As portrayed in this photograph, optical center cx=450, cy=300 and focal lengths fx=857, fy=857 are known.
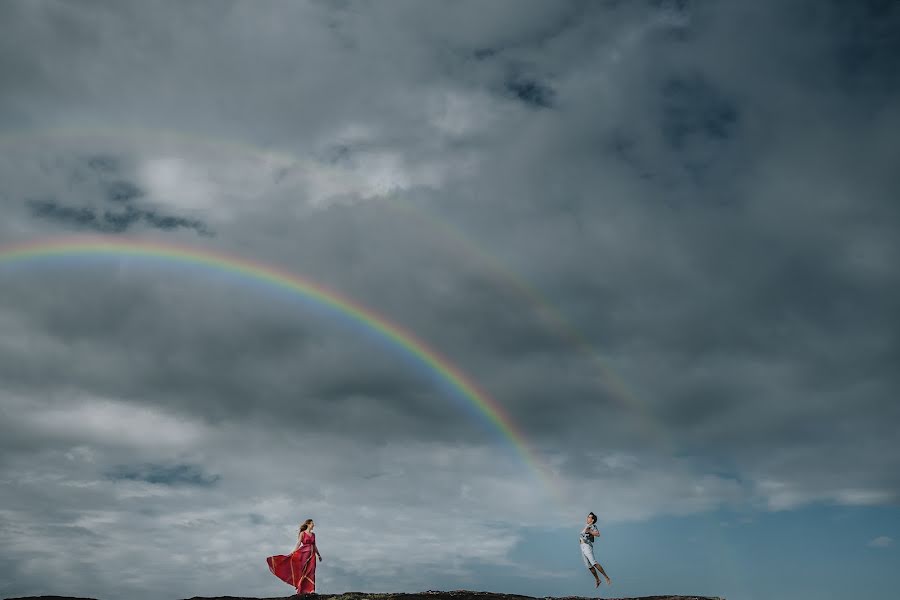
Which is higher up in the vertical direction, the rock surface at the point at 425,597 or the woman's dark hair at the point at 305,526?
the woman's dark hair at the point at 305,526

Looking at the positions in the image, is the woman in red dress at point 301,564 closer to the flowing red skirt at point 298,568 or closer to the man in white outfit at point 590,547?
the flowing red skirt at point 298,568

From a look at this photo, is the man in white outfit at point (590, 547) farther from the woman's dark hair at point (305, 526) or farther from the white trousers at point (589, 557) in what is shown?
the woman's dark hair at point (305, 526)

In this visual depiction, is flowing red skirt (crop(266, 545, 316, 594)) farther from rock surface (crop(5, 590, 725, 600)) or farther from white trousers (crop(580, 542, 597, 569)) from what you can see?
white trousers (crop(580, 542, 597, 569))

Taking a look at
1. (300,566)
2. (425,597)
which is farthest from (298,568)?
(425,597)

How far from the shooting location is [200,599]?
48469 mm

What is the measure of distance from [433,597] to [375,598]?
3248mm

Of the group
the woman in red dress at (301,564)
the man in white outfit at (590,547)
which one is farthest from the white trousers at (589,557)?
the woman in red dress at (301,564)

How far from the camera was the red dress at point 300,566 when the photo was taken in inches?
2074

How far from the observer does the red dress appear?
5269 centimetres

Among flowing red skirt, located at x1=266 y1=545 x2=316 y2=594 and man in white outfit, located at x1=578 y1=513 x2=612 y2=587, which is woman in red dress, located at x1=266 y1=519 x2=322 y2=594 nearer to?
flowing red skirt, located at x1=266 y1=545 x2=316 y2=594

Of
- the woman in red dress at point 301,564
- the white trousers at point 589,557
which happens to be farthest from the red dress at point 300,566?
the white trousers at point 589,557

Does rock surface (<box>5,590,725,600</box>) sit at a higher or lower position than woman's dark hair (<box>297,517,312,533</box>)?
lower

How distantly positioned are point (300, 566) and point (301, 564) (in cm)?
13

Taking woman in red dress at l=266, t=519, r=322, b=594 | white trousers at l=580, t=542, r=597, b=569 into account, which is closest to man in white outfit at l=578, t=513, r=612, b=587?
white trousers at l=580, t=542, r=597, b=569
